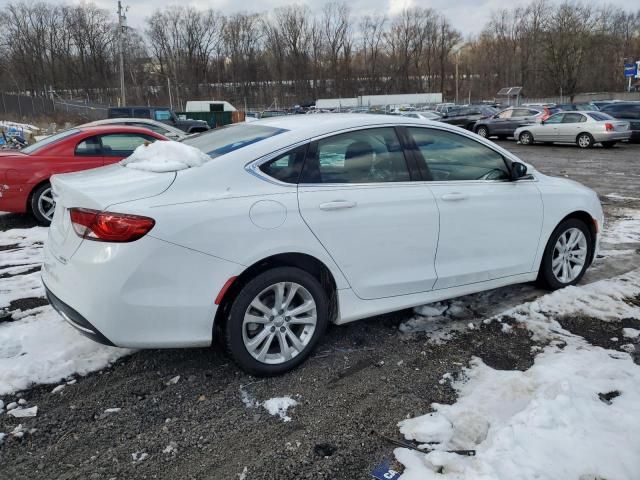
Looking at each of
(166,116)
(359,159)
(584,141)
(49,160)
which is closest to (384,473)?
(359,159)

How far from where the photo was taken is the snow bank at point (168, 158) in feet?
10.2

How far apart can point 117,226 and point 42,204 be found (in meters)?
5.62

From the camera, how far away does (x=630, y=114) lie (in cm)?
2070

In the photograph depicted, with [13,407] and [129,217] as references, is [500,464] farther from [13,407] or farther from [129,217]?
[13,407]

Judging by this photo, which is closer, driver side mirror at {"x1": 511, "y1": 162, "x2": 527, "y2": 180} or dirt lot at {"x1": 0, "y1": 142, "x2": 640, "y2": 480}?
dirt lot at {"x1": 0, "y1": 142, "x2": 640, "y2": 480}

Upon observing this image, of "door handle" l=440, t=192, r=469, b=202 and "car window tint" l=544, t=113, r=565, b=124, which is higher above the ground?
"car window tint" l=544, t=113, r=565, b=124

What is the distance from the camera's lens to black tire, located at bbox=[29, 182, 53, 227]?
24.3 ft

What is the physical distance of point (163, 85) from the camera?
94312 mm

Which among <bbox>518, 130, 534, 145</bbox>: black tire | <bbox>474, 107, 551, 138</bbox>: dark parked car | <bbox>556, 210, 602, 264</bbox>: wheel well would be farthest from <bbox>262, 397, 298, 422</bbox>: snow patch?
<bbox>474, 107, 551, 138</bbox>: dark parked car

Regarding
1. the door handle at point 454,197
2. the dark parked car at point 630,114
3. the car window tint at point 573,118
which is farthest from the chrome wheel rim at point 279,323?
the dark parked car at point 630,114

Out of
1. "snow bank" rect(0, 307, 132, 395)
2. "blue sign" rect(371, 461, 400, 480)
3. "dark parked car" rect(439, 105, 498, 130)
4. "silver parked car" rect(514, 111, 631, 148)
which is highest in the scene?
"dark parked car" rect(439, 105, 498, 130)

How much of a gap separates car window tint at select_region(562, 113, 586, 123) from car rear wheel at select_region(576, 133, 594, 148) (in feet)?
2.00

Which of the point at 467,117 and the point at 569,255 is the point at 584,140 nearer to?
the point at 467,117

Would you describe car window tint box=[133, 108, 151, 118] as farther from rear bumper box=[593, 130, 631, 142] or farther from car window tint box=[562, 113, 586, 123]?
rear bumper box=[593, 130, 631, 142]
